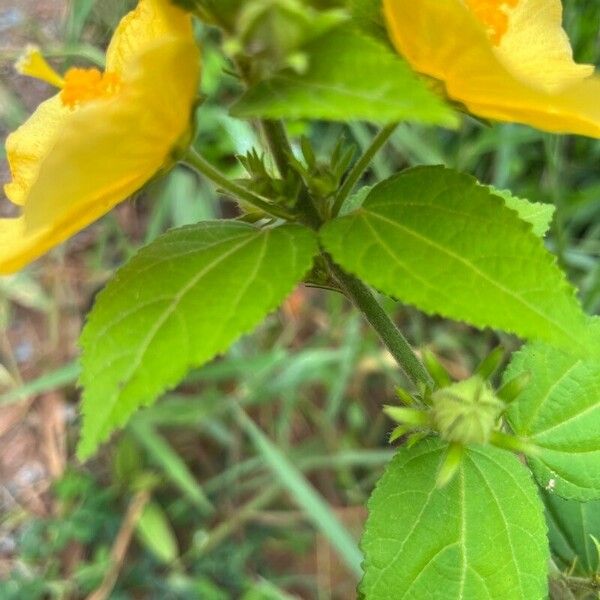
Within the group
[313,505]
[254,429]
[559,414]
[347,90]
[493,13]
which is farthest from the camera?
[254,429]

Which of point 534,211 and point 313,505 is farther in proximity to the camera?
point 313,505

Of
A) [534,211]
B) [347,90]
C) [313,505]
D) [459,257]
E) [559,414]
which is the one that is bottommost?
[313,505]

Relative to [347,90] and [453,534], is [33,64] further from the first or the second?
[453,534]

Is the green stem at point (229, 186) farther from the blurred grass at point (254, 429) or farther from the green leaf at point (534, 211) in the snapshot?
the blurred grass at point (254, 429)

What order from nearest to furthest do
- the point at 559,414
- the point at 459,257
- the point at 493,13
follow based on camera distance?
the point at 459,257, the point at 493,13, the point at 559,414

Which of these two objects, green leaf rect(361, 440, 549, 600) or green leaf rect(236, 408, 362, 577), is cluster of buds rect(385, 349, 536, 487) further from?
green leaf rect(236, 408, 362, 577)

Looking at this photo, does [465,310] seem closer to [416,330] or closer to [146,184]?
[146,184]

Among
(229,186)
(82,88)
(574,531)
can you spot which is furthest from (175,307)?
(574,531)
